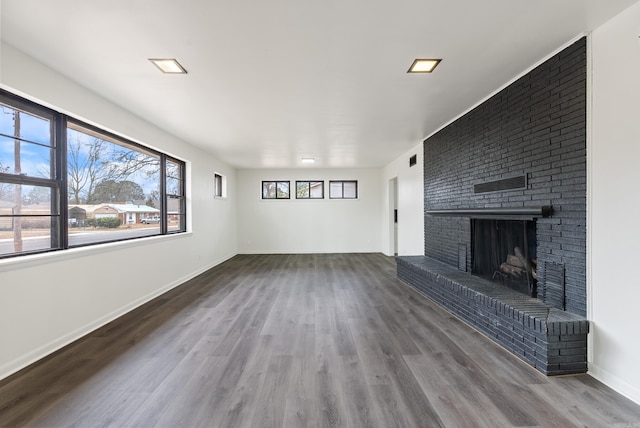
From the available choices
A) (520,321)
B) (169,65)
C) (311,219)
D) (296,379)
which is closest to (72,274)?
(169,65)

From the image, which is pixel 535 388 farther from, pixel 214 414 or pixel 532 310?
pixel 214 414

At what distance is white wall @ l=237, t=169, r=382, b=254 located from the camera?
8.36 metres

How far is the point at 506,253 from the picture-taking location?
125 inches

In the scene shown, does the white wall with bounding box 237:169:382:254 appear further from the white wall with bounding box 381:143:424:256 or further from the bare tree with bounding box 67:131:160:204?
the bare tree with bounding box 67:131:160:204

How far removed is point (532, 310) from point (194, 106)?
4.06 m

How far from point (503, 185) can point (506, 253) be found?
79 cm

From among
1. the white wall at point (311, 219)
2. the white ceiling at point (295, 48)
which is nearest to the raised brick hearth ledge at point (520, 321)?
the white ceiling at point (295, 48)

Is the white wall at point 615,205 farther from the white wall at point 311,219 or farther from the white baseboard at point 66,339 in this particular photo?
the white wall at point 311,219

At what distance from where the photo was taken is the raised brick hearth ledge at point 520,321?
2.06 m

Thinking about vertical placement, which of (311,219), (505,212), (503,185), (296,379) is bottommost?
(296,379)

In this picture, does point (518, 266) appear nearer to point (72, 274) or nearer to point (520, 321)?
point (520, 321)

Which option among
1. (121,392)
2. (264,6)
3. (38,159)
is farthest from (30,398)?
(264,6)

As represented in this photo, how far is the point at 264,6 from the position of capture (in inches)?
69.2

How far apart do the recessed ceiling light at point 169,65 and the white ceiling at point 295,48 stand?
61 mm
